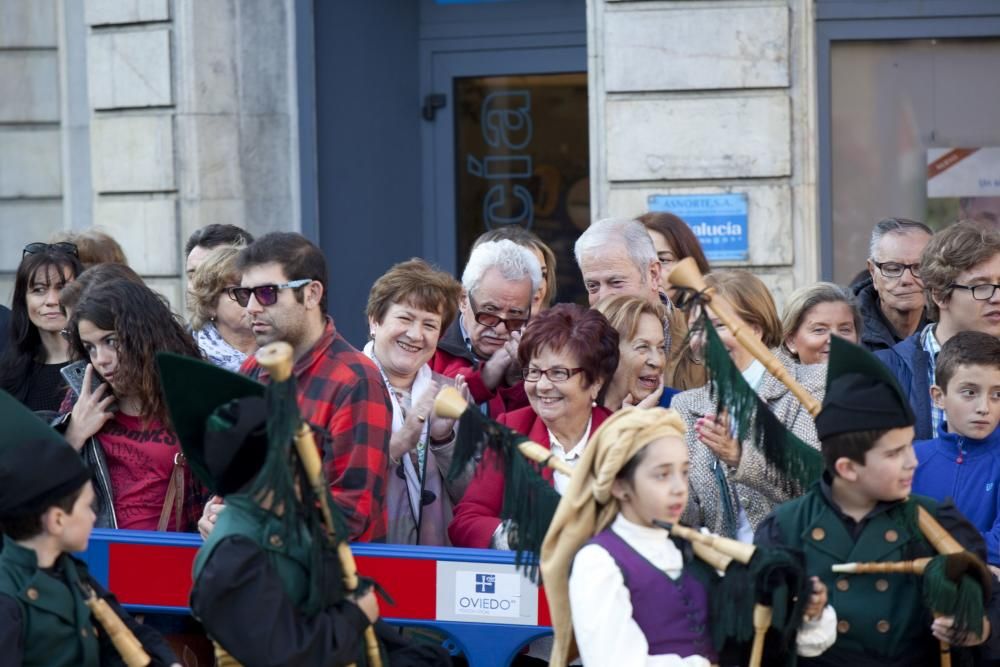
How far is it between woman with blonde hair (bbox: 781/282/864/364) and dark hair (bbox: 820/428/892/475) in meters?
1.90

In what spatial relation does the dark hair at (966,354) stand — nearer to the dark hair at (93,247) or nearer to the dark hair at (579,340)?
the dark hair at (579,340)

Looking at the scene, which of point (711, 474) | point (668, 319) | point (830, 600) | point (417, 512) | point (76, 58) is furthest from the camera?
point (76, 58)

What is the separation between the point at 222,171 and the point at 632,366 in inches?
201

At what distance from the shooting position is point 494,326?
19.4 feet

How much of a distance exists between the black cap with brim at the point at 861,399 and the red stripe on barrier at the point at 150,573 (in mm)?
2105

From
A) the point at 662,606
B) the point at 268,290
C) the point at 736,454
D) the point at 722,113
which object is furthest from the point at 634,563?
the point at 722,113

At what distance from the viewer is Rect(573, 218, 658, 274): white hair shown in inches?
238

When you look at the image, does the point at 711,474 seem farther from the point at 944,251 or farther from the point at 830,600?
the point at 944,251

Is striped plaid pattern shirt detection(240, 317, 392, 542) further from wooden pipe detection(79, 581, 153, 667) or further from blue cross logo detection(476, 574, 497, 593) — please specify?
wooden pipe detection(79, 581, 153, 667)

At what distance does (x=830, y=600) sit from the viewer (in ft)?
13.2

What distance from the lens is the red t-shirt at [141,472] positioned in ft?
17.3

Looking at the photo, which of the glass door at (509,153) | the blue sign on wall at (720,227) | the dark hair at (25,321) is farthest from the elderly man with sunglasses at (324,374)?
the glass door at (509,153)

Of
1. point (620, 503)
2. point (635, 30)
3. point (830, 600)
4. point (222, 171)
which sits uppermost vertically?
point (635, 30)

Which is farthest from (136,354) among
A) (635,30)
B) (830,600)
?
(635,30)
